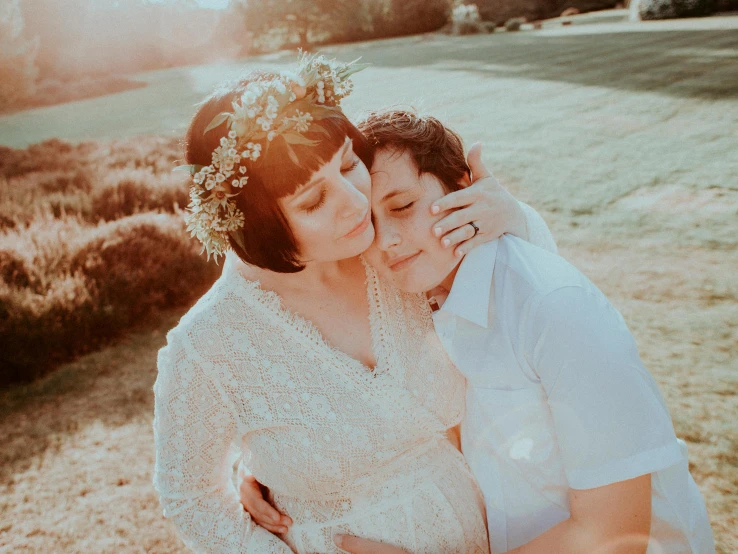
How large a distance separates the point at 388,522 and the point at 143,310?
4.37 metres

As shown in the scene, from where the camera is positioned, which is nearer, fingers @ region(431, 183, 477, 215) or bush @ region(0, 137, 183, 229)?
fingers @ region(431, 183, 477, 215)

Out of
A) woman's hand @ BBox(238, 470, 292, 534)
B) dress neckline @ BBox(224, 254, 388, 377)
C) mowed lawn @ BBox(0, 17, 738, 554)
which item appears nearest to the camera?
dress neckline @ BBox(224, 254, 388, 377)

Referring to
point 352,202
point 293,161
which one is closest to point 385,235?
point 352,202

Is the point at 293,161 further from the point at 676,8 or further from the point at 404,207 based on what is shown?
the point at 676,8

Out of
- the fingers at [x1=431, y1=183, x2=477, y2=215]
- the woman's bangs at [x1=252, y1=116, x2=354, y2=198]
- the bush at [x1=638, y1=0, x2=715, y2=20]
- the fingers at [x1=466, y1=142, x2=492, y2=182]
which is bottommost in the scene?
the fingers at [x1=431, y1=183, x2=477, y2=215]

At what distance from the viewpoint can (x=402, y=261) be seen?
6.81 feet

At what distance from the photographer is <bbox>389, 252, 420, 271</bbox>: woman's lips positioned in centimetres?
206

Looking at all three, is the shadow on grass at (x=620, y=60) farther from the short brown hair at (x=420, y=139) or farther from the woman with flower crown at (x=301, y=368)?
the woman with flower crown at (x=301, y=368)

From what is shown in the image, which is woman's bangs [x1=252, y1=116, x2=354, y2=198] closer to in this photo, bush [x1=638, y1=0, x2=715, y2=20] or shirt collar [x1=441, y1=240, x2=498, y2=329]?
shirt collar [x1=441, y1=240, x2=498, y2=329]

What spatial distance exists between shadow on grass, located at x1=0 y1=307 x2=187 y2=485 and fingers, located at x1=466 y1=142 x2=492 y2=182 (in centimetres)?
346

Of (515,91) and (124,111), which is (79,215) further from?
(124,111)

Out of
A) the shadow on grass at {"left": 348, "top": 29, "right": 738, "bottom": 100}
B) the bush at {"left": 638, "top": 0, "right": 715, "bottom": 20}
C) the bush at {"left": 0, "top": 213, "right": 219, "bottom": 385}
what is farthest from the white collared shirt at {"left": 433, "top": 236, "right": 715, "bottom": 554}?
the bush at {"left": 638, "top": 0, "right": 715, "bottom": 20}

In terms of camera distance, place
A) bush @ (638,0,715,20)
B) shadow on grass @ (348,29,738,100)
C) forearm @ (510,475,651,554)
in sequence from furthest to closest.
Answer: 1. bush @ (638,0,715,20)
2. shadow on grass @ (348,29,738,100)
3. forearm @ (510,475,651,554)

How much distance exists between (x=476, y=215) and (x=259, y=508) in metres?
1.53
